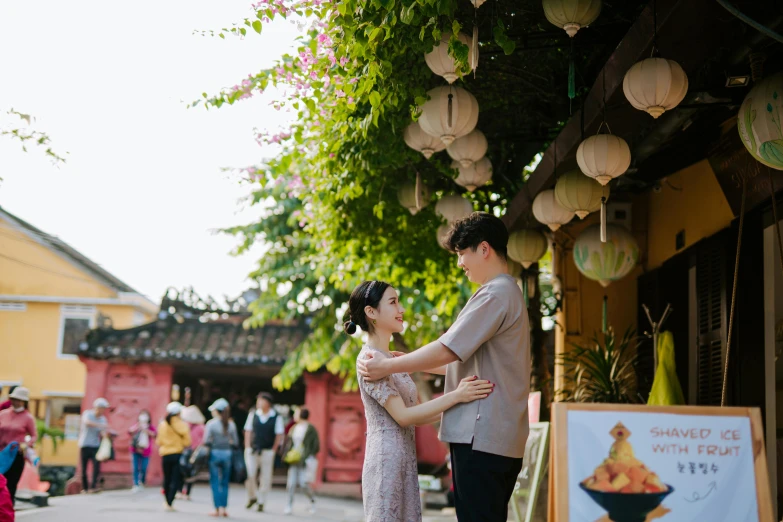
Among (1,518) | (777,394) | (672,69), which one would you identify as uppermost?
(672,69)

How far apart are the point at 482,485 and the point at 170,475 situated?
460 inches

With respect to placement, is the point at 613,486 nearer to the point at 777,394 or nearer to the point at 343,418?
the point at 777,394

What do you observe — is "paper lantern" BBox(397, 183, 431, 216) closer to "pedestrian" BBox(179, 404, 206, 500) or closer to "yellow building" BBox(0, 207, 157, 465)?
"pedestrian" BBox(179, 404, 206, 500)

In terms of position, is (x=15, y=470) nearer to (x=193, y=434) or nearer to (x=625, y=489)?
(x=193, y=434)

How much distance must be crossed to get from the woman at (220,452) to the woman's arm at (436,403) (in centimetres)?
1004

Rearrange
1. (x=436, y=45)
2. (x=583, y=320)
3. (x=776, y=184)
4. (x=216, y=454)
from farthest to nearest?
(x=216, y=454) < (x=583, y=320) < (x=776, y=184) < (x=436, y=45)

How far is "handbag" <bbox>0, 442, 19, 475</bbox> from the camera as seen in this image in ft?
35.4

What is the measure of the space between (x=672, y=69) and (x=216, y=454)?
415 inches

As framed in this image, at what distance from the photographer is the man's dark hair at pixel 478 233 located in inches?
158

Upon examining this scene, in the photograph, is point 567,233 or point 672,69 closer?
point 672,69

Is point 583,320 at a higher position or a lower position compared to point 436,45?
lower

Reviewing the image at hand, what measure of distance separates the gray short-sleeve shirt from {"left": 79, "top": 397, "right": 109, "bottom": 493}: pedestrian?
1631 cm

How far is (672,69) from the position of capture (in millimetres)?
5215

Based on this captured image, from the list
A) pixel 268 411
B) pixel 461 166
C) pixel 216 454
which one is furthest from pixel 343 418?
pixel 461 166
